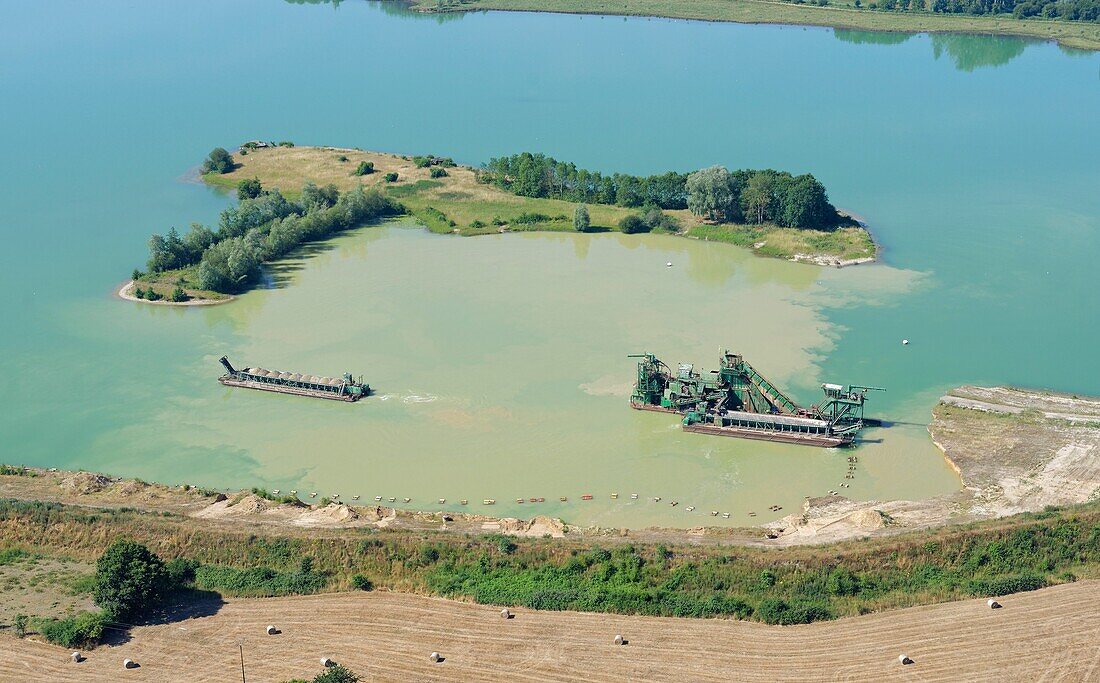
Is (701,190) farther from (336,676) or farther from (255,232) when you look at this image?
(336,676)

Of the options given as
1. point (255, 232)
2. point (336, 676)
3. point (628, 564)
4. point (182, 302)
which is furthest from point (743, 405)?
point (255, 232)

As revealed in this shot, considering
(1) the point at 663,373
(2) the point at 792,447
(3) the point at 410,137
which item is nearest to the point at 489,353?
(1) the point at 663,373

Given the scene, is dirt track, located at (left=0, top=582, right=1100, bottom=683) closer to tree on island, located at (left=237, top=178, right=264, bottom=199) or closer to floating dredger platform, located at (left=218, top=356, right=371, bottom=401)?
floating dredger platform, located at (left=218, top=356, right=371, bottom=401)

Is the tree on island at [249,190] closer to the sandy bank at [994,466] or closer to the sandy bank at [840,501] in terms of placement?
the sandy bank at [840,501]

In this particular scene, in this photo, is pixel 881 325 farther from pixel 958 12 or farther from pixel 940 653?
pixel 958 12

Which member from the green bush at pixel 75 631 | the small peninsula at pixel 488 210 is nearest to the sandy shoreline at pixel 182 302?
the small peninsula at pixel 488 210

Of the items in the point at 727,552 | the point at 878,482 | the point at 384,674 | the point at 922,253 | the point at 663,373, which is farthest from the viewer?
the point at 922,253

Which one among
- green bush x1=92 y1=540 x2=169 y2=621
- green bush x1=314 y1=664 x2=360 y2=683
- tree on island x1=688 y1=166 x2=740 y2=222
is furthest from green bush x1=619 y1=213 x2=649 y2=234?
green bush x1=314 y1=664 x2=360 y2=683

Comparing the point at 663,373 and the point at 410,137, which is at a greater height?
the point at 410,137
